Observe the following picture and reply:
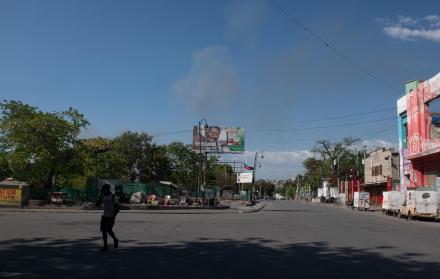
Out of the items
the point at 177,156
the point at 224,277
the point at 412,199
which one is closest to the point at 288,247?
the point at 224,277

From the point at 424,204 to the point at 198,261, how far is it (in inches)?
1159

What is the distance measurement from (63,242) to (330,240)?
344 inches

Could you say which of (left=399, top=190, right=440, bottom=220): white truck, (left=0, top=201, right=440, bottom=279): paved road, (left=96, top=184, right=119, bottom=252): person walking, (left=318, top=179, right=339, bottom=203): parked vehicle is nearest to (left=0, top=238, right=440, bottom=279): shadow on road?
(left=0, top=201, right=440, bottom=279): paved road

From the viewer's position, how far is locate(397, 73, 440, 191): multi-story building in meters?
45.3

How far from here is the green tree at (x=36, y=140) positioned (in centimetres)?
4781

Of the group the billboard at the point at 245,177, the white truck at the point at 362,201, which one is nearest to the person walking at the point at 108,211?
the white truck at the point at 362,201

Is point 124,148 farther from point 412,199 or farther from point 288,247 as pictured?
point 288,247

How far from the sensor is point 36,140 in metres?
47.6

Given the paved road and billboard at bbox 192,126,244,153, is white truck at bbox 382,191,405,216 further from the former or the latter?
the paved road

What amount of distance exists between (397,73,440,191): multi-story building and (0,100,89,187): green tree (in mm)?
31255

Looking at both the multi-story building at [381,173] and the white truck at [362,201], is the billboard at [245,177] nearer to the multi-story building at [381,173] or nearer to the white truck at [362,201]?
the multi-story building at [381,173]

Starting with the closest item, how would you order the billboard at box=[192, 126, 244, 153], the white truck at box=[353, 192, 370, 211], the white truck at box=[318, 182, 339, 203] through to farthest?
the white truck at box=[353, 192, 370, 211], the billboard at box=[192, 126, 244, 153], the white truck at box=[318, 182, 339, 203]

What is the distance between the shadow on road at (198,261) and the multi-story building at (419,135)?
3136cm

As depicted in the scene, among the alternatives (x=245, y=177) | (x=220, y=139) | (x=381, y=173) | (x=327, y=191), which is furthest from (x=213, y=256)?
(x=327, y=191)
